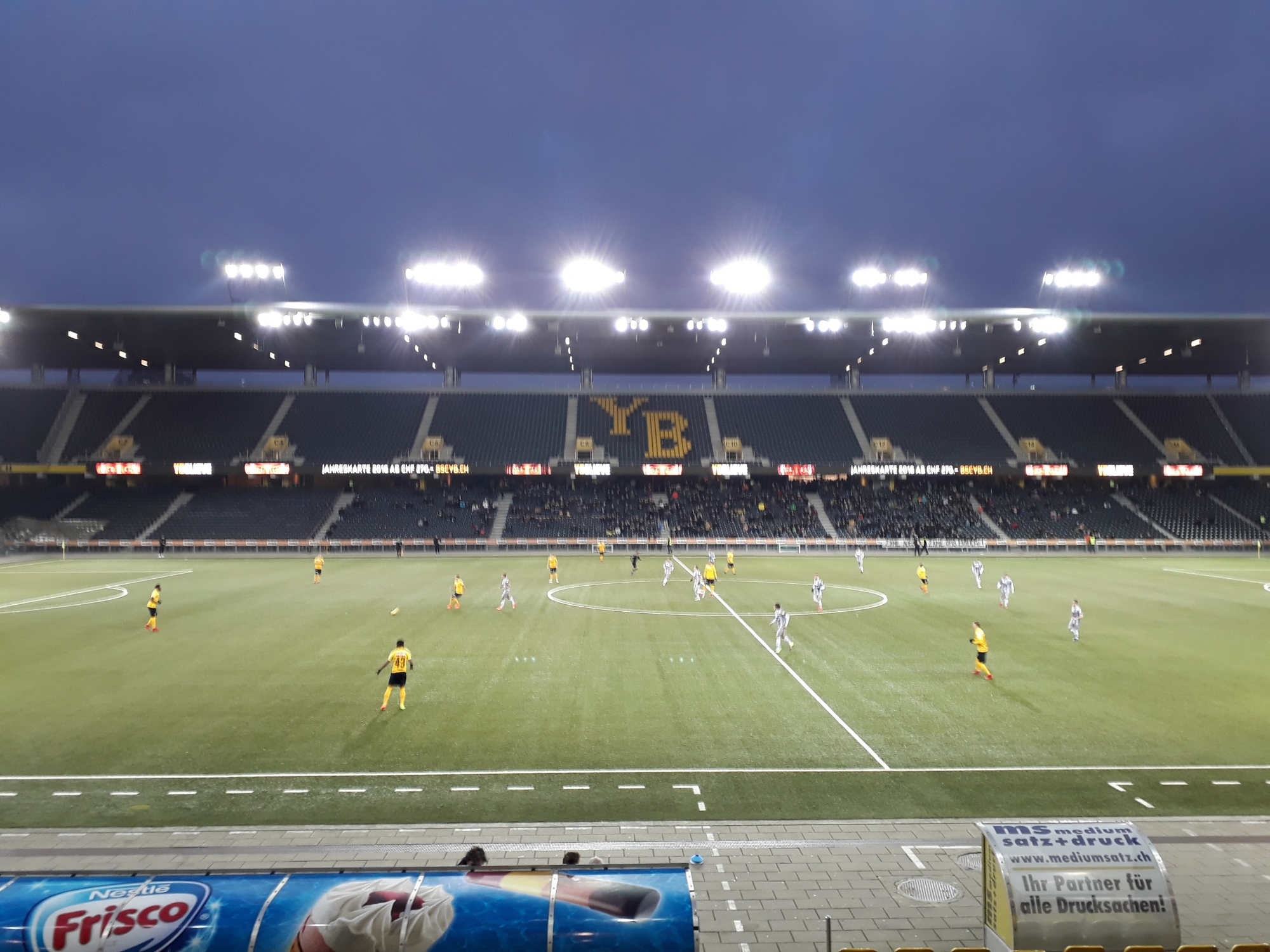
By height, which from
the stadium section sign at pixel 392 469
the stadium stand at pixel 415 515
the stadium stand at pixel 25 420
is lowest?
the stadium stand at pixel 415 515

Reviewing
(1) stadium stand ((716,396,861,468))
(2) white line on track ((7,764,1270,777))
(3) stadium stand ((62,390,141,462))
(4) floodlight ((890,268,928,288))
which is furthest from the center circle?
(3) stadium stand ((62,390,141,462))

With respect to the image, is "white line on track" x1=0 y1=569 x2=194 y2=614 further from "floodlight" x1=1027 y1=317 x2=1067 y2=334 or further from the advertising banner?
"floodlight" x1=1027 y1=317 x2=1067 y2=334

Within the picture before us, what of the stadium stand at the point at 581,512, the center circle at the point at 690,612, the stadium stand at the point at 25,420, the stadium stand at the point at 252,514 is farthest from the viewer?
the stadium stand at the point at 25,420

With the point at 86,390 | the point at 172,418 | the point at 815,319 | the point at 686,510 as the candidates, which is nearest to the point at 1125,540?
the point at 815,319

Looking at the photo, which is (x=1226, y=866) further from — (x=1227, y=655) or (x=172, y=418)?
(x=172, y=418)

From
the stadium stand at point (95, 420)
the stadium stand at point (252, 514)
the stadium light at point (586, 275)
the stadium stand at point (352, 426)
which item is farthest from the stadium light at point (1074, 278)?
the stadium stand at point (95, 420)

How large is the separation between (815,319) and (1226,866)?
51681mm

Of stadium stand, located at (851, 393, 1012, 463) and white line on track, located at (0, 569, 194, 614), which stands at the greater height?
stadium stand, located at (851, 393, 1012, 463)

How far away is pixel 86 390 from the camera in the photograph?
67688 mm

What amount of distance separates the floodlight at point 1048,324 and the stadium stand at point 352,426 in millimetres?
54482

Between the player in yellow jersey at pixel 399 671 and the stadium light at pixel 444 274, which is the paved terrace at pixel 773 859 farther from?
the stadium light at pixel 444 274

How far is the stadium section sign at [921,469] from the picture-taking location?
6319cm

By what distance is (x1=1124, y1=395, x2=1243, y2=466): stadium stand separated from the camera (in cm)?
6544

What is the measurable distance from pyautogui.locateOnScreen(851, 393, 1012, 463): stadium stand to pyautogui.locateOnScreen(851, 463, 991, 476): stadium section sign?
0.73 m
